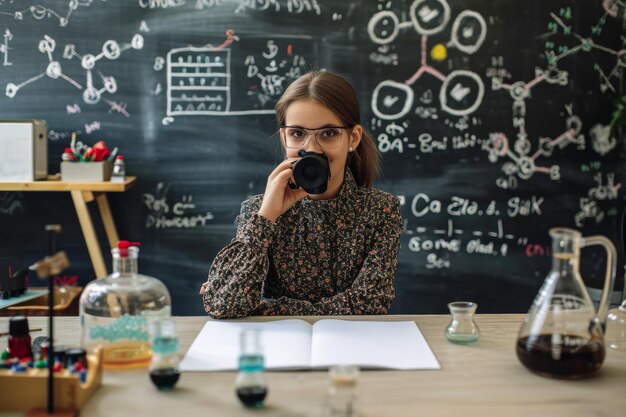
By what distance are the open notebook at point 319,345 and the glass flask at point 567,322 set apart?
0.53ft

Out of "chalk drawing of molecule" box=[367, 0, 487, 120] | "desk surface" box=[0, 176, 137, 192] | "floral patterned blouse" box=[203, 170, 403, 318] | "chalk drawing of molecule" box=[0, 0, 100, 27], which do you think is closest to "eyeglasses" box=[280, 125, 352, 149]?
"floral patterned blouse" box=[203, 170, 403, 318]

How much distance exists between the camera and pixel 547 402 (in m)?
0.91

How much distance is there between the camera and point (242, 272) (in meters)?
1.51

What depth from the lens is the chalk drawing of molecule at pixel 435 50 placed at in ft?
10.3

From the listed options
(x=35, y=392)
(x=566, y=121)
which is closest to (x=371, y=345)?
(x=35, y=392)

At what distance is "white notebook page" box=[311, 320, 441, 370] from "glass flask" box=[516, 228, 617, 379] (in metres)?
0.16

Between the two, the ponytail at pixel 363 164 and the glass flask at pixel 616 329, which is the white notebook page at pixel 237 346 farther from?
the ponytail at pixel 363 164

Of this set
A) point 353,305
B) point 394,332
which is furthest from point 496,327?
Answer: point 353,305

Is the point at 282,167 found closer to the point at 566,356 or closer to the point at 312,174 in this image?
the point at 312,174

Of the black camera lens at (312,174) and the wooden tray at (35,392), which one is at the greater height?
the black camera lens at (312,174)

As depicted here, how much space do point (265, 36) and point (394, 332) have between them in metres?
2.13

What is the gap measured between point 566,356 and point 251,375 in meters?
0.45

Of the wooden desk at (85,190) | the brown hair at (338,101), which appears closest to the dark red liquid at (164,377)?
the brown hair at (338,101)

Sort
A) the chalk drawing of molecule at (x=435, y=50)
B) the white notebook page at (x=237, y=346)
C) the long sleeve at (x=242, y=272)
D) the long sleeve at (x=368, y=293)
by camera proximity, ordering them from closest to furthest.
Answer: the white notebook page at (x=237, y=346), the long sleeve at (x=242, y=272), the long sleeve at (x=368, y=293), the chalk drawing of molecule at (x=435, y=50)
